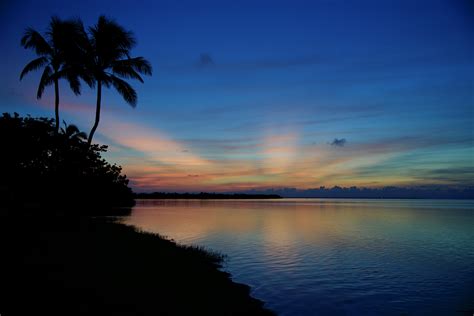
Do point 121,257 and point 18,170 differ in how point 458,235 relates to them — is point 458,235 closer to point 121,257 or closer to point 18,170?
point 121,257

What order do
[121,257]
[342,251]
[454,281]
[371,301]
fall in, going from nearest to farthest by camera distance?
[371,301]
[121,257]
[454,281]
[342,251]

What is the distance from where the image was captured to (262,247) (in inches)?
1073

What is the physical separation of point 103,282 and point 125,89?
20.4 metres

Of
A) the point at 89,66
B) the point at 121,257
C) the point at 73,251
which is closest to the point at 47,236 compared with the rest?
the point at 73,251

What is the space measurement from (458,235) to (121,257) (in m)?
37.7

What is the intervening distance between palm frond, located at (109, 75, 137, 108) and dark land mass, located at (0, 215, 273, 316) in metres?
13.9

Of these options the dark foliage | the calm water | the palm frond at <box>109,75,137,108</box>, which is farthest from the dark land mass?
the palm frond at <box>109,75,137,108</box>

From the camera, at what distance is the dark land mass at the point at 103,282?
8.77m

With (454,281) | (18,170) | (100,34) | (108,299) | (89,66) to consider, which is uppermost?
(100,34)

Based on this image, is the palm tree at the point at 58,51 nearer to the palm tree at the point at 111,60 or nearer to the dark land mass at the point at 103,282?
the palm tree at the point at 111,60

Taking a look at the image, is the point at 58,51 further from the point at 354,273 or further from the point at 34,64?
the point at 354,273

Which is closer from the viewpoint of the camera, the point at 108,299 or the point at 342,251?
the point at 108,299

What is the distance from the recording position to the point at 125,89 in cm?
2744

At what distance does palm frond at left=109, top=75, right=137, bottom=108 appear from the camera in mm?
27344
